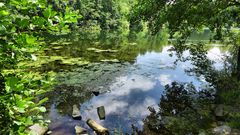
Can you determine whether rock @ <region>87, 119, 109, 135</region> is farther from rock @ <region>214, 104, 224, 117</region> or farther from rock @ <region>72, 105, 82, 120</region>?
rock @ <region>214, 104, 224, 117</region>

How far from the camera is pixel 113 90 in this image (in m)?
18.4

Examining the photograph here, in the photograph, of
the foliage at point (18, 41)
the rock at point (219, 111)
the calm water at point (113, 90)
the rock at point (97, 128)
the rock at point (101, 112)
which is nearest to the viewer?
the foliage at point (18, 41)

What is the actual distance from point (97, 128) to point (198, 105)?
18.7ft

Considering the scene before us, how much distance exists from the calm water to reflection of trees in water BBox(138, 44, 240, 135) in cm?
79

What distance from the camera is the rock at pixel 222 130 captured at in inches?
397

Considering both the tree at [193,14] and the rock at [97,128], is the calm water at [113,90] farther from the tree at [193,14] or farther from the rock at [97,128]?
the tree at [193,14]

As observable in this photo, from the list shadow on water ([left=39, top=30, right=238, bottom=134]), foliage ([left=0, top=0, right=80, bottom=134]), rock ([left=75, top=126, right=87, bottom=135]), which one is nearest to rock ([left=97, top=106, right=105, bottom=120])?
shadow on water ([left=39, top=30, right=238, bottom=134])

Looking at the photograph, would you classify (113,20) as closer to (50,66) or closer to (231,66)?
(50,66)

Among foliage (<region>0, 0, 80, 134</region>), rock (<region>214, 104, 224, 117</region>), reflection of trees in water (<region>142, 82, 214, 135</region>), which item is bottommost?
reflection of trees in water (<region>142, 82, 214, 135</region>)

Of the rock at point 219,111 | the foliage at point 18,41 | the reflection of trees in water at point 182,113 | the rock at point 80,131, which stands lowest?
the rock at point 80,131

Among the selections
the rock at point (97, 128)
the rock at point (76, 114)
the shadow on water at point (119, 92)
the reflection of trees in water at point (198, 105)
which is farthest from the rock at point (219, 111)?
the rock at point (76, 114)

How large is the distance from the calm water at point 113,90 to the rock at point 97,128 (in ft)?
0.87

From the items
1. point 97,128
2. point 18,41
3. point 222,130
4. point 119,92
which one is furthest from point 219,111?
point 18,41

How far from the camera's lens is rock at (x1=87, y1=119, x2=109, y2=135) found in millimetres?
11781
